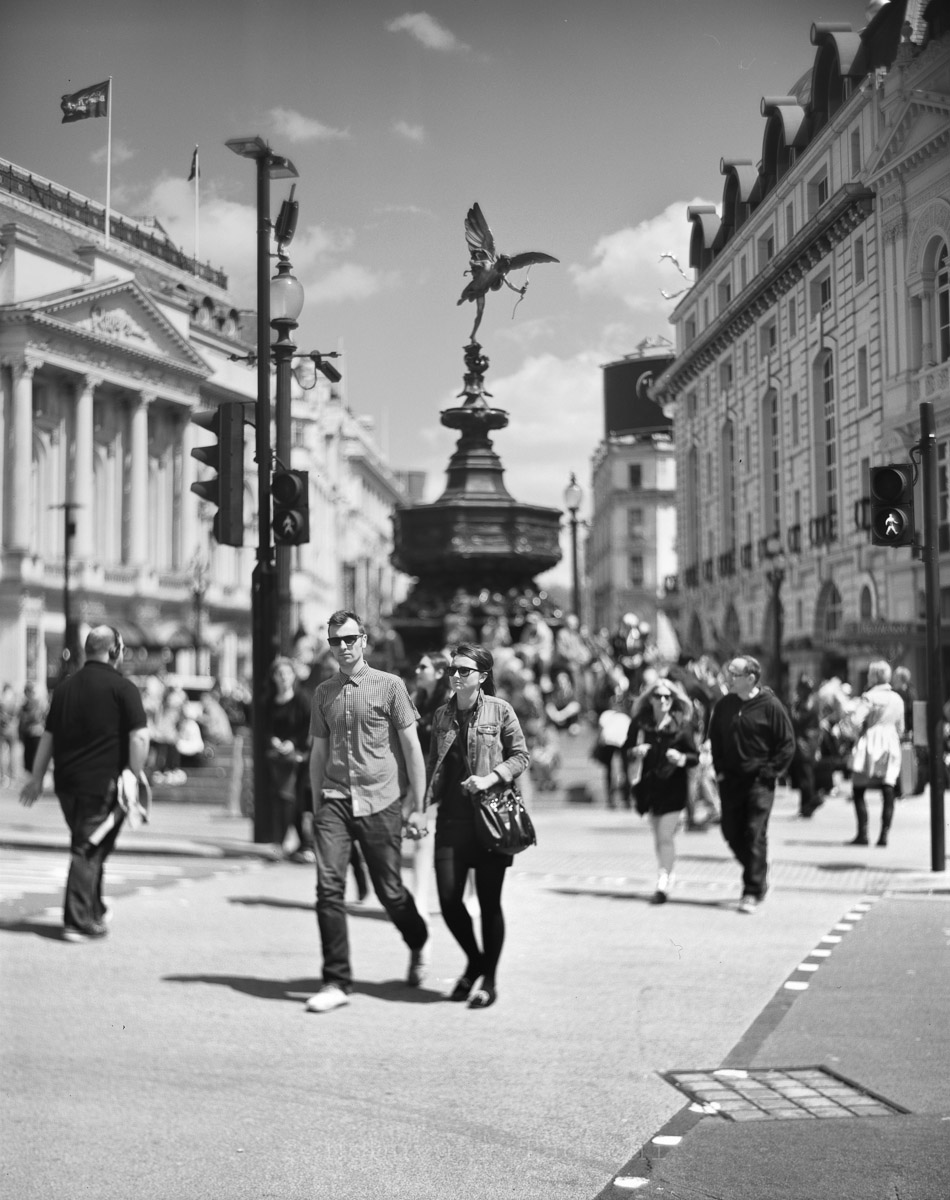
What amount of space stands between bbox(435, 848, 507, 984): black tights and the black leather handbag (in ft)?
0.53

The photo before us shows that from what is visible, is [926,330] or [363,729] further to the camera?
[363,729]

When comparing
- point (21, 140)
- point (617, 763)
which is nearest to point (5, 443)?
point (21, 140)

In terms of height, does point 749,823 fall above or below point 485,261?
below

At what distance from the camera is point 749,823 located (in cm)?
1123

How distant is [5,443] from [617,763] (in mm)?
13438

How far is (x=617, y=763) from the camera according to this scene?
21344mm

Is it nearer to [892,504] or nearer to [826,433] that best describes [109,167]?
[826,433]

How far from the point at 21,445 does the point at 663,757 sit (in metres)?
4.96

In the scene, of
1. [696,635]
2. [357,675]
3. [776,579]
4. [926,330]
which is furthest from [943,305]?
[357,675]

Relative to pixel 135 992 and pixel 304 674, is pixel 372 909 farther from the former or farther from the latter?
pixel 304 674

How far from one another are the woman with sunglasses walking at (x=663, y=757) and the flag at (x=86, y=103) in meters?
5.87

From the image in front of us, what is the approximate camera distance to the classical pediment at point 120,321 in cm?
871

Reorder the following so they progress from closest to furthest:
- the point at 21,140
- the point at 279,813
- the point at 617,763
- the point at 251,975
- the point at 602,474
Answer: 1. the point at 21,140
2. the point at 602,474
3. the point at 251,975
4. the point at 279,813
5. the point at 617,763

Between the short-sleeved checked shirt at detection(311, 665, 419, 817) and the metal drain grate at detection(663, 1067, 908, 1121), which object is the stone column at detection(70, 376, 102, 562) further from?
the metal drain grate at detection(663, 1067, 908, 1121)
